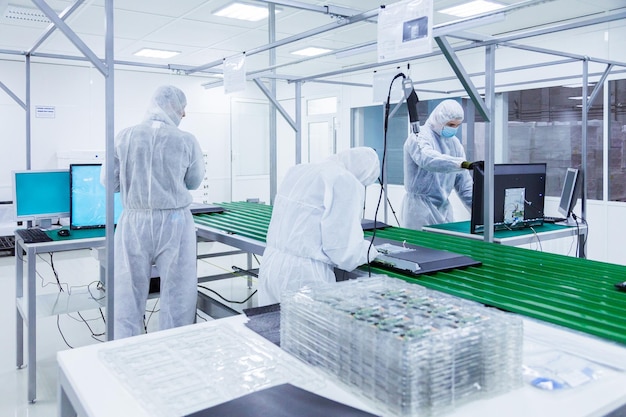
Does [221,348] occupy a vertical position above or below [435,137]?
below

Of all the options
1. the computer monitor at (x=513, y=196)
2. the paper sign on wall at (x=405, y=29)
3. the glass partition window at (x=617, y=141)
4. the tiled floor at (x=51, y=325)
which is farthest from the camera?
the glass partition window at (x=617, y=141)

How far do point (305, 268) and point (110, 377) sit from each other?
112 centimetres

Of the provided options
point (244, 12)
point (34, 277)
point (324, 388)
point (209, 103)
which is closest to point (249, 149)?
point (209, 103)

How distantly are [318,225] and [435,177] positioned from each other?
1.79 metres

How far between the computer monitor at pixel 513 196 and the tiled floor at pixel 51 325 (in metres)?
1.99

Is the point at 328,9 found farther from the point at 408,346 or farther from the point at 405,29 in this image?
the point at 408,346

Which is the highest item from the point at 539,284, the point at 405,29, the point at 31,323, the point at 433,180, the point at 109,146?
the point at 405,29

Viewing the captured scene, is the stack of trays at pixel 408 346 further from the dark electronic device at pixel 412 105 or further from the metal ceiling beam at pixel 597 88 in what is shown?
the metal ceiling beam at pixel 597 88

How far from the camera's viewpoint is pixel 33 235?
2996mm

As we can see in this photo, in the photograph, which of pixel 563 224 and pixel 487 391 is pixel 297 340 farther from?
pixel 563 224

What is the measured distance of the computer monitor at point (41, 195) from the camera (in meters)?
3.20

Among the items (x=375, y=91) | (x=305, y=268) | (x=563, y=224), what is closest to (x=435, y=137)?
(x=375, y=91)

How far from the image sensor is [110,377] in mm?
1027

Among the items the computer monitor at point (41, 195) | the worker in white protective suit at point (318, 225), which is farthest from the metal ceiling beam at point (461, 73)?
the computer monitor at point (41, 195)
